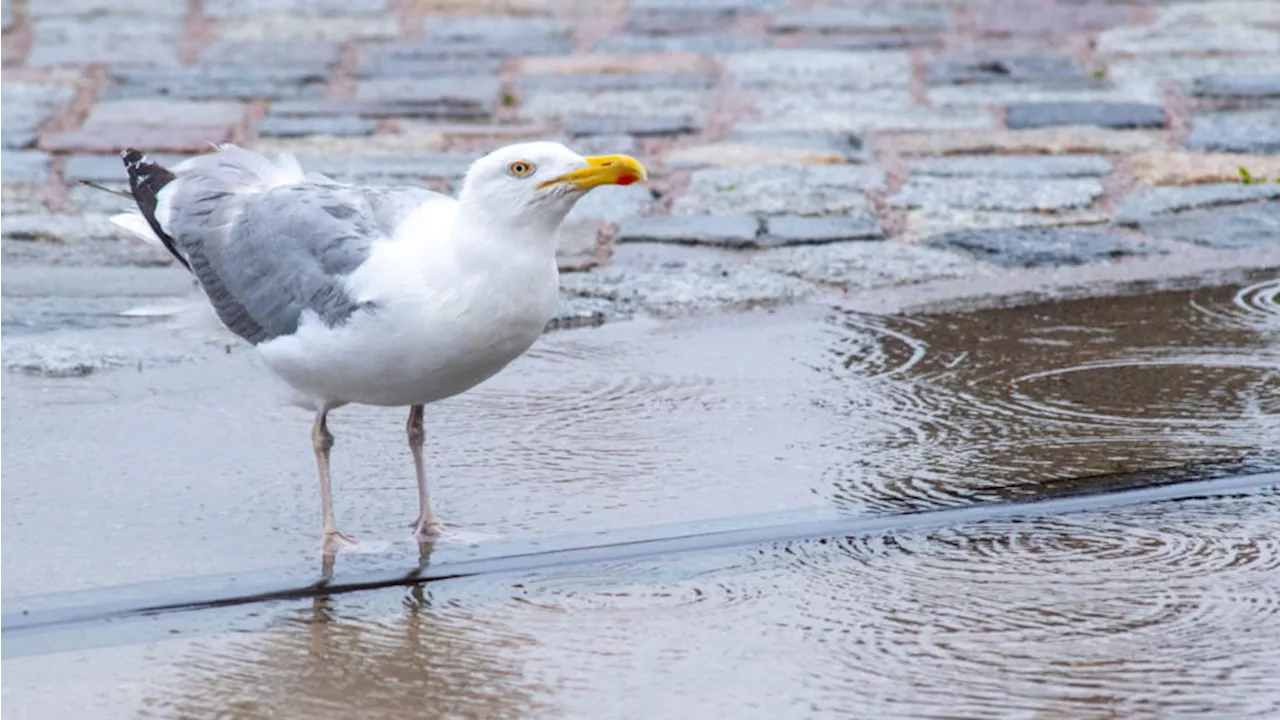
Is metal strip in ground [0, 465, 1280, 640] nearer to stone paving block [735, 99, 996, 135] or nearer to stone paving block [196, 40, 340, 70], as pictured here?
stone paving block [735, 99, 996, 135]

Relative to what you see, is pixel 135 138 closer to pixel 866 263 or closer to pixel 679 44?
pixel 679 44

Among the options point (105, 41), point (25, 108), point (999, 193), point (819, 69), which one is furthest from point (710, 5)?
point (25, 108)

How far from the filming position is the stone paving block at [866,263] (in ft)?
18.9

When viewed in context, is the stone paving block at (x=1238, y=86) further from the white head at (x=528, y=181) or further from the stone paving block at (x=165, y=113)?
the white head at (x=528, y=181)

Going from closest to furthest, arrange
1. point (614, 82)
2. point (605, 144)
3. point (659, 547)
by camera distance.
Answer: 1. point (659, 547)
2. point (605, 144)
3. point (614, 82)

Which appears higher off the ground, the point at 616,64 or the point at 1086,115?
the point at 616,64

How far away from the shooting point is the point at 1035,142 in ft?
23.6

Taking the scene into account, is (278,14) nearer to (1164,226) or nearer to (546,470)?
(1164,226)

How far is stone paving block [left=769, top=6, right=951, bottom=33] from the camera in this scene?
30.3 ft

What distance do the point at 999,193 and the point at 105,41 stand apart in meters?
4.53

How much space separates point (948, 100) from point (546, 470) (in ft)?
13.7

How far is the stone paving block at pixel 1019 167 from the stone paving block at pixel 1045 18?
219 cm

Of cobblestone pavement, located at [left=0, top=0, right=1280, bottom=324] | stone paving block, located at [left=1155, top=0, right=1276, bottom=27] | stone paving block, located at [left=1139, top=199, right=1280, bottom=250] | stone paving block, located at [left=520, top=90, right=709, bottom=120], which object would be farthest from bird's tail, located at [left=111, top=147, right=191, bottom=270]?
stone paving block, located at [left=1155, top=0, right=1276, bottom=27]

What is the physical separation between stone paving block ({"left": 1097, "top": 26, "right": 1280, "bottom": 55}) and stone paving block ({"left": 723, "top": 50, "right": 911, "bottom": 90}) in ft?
3.33
